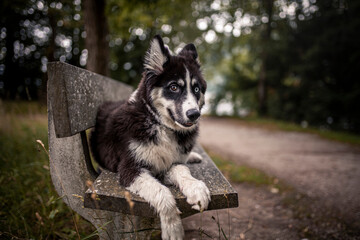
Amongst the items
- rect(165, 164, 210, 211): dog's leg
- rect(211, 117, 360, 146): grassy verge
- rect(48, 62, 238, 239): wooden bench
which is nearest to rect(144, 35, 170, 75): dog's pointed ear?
rect(48, 62, 238, 239): wooden bench

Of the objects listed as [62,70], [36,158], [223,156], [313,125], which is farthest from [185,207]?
[313,125]

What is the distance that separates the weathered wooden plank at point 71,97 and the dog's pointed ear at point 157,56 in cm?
69

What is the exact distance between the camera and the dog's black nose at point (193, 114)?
203cm

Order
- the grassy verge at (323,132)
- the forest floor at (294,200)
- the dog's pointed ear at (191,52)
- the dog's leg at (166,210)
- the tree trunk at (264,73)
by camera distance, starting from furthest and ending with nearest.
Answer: the tree trunk at (264,73) < the grassy verge at (323,132) < the forest floor at (294,200) < the dog's pointed ear at (191,52) < the dog's leg at (166,210)

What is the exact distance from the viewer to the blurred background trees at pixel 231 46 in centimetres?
446

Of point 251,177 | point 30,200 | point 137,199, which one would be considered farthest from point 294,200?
point 30,200

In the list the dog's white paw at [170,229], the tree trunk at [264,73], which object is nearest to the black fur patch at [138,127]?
the dog's white paw at [170,229]

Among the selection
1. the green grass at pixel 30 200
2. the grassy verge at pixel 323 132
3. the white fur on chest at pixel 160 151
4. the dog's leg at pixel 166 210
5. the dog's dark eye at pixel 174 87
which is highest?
the dog's dark eye at pixel 174 87

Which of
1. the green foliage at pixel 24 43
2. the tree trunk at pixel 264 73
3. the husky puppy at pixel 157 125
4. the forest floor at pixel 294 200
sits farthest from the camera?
the tree trunk at pixel 264 73

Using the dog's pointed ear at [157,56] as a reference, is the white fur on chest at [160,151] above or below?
below

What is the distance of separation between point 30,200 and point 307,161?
5833mm

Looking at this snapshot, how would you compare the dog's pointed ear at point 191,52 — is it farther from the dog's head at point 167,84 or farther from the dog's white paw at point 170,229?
the dog's white paw at point 170,229

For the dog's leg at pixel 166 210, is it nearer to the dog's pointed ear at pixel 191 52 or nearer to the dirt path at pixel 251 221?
the dirt path at pixel 251 221

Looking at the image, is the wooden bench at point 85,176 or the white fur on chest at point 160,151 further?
the white fur on chest at point 160,151
